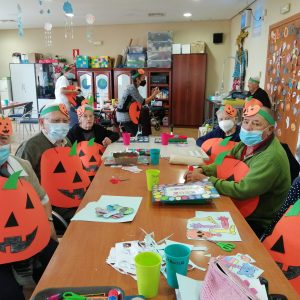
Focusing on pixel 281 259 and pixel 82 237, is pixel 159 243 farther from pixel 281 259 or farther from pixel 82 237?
pixel 281 259

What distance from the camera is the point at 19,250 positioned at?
1448mm

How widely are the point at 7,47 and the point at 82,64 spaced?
2686 millimetres

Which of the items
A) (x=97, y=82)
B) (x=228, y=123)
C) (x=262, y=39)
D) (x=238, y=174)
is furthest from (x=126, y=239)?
(x=97, y=82)

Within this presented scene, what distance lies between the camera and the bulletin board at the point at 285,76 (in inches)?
153

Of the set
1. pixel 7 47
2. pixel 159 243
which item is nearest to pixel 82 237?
pixel 159 243

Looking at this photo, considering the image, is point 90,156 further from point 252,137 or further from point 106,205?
point 252,137

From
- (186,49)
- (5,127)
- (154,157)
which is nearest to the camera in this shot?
(5,127)

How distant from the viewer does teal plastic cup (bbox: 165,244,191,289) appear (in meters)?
0.96

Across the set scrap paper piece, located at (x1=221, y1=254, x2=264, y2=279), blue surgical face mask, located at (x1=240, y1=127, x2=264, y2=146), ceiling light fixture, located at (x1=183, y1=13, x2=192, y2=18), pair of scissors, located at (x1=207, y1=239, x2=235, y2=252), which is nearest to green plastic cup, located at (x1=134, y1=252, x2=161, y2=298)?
scrap paper piece, located at (x1=221, y1=254, x2=264, y2=279)

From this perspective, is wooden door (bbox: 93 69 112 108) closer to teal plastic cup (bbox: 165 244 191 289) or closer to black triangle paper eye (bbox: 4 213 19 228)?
black triangle paper eye (bbox: 4 213 19 228)

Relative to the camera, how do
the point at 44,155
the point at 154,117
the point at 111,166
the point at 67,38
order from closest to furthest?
the point at 44,155 < the point at 111,166 < the point at 154,117 < the point at 67,38

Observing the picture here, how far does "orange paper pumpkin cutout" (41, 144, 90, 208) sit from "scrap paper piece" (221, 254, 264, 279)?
4.28 ft

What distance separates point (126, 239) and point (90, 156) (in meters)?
1.43

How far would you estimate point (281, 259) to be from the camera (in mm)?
1373
